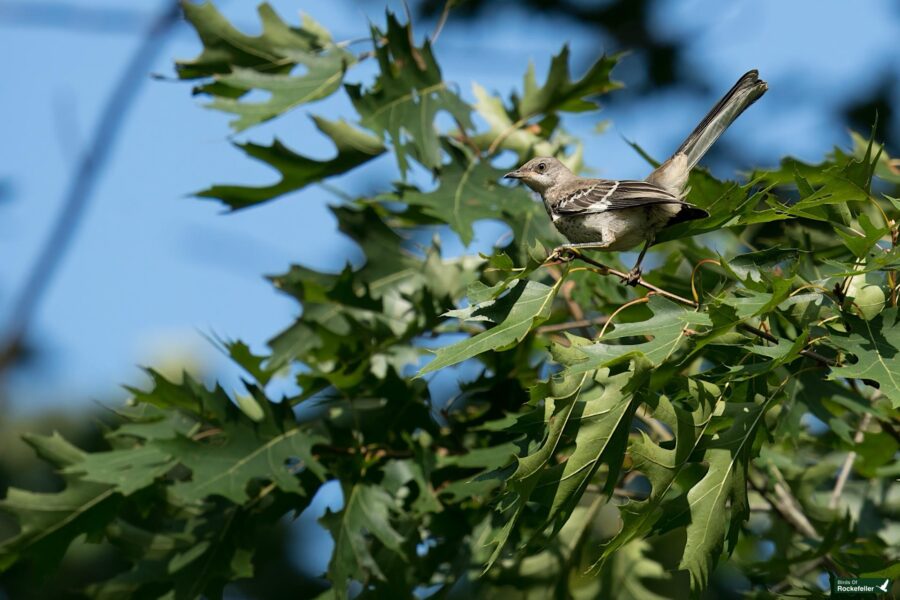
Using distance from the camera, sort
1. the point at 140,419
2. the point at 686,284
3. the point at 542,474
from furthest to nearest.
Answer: the point at 140,419, the point at 686,284, the point at 542,474

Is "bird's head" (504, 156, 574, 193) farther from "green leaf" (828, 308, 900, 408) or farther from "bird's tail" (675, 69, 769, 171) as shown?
"green leaf" (828, 308, 900, 408)

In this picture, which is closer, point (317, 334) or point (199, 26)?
point (317, 334)

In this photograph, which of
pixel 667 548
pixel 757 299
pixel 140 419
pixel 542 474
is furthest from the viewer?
pixel 667 548

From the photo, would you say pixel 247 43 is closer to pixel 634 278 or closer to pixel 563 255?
pixel 563 255

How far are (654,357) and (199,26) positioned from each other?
342cm

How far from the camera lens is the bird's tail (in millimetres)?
3688

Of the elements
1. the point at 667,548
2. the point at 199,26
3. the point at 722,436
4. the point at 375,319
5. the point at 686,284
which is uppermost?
the point at 199,26

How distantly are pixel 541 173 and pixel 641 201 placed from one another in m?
1.16

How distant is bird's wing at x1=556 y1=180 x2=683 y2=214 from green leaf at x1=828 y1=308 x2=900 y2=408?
71 cm

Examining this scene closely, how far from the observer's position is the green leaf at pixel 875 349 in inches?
108

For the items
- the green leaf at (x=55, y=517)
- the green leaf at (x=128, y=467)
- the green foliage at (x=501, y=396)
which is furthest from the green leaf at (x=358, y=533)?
the green leaf at (x=55, y=517)

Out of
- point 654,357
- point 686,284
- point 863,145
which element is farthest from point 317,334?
point 863,145

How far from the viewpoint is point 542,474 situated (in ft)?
10.0

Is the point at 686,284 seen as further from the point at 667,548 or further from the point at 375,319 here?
the point at 667,548
